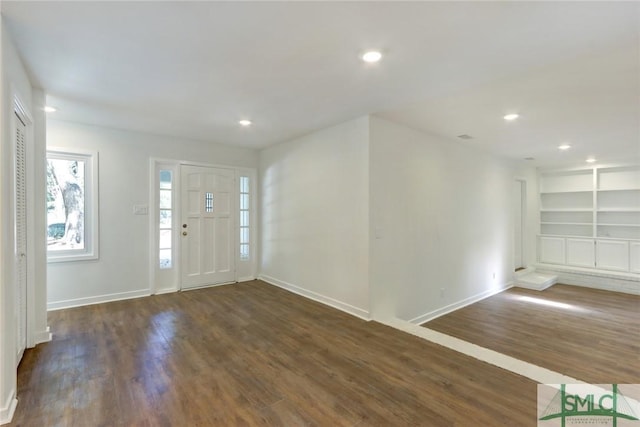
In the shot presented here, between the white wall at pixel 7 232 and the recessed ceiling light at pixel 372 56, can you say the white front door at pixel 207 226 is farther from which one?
the recessed ceiling light at pixel 372 56

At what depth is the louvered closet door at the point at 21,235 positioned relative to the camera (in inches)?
93.8

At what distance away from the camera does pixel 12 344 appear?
1933mm

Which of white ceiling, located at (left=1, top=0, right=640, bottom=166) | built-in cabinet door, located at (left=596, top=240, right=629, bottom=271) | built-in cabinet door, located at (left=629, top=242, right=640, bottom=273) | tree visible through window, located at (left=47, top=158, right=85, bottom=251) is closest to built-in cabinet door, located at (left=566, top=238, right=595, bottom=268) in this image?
built-in cabinet door, located at (left=596, top=240, right=629, bottom=271)

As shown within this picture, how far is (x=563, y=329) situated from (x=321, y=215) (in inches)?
140

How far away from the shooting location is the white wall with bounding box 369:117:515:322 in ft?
12.1

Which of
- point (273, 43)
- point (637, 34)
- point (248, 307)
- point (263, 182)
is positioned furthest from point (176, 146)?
point (637, 34)

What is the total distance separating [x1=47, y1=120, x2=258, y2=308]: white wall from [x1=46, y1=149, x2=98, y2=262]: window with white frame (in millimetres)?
90

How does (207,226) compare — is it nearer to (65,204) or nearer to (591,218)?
(65,204)

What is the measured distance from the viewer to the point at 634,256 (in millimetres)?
5941

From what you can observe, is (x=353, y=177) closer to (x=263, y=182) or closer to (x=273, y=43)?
(x=273, y=43)

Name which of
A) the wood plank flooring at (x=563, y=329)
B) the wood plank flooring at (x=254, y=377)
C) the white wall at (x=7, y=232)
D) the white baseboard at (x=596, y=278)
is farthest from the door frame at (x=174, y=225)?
the white baseboard at (x=596, y=278)

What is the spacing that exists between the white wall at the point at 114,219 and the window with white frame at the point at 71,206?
9 cm

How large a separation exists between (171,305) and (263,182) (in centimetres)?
254

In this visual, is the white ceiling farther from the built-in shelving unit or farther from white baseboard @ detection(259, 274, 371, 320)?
the built-in shelving unit
